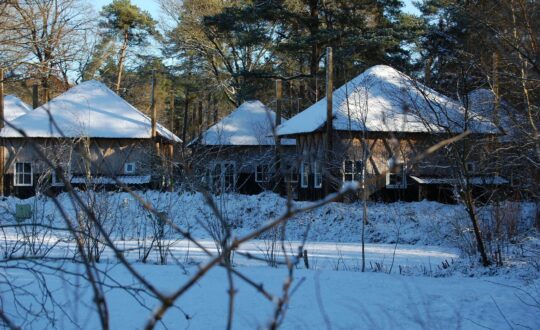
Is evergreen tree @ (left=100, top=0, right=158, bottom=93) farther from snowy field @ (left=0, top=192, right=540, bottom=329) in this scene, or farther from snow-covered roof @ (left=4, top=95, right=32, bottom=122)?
snowy field @ (left=0, top=192, right=540, bottom=329)

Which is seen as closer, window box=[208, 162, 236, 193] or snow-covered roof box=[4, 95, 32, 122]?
window box=[208, 162, 236, 193]

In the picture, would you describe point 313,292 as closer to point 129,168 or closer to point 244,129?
point 129,168

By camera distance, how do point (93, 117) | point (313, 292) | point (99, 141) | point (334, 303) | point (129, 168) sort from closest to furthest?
point (334, 303) → point (313, 292) → point (99, 141) → point (129, 168) → point (93, 117)

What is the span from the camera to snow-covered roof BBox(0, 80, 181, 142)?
29859 mm

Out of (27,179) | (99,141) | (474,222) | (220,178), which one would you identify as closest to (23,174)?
(27,179)

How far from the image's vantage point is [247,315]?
793 centimetres

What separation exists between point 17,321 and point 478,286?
6564 mm

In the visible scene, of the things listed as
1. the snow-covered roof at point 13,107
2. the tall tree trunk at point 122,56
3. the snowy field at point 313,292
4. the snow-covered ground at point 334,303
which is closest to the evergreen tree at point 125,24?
the tall tree trunk at point 122,56

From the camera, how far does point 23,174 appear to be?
30703mm

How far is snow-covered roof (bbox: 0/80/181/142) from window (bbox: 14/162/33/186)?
1634 mm

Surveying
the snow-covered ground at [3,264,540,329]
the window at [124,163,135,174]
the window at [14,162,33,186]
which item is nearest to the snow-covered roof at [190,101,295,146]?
the window at [124,163,135,174]

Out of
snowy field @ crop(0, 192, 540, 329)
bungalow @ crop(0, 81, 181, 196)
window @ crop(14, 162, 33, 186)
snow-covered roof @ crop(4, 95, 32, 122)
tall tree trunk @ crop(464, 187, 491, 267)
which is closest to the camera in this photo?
snowy field @ crop(0, 192, 540, 329)

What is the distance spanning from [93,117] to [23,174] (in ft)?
13.8

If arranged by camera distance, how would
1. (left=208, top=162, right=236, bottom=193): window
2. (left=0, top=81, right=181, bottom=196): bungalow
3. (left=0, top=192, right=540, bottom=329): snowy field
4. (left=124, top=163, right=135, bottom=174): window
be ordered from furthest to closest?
(left=124, top=163, right=135, bottom=174): window < (left=0, top=81, right=181, bottom=196): bungalow < (left=208, top=162, right=236, bottom=193): window < (left=0, top=192, right=540, bottom=329): snowy field
